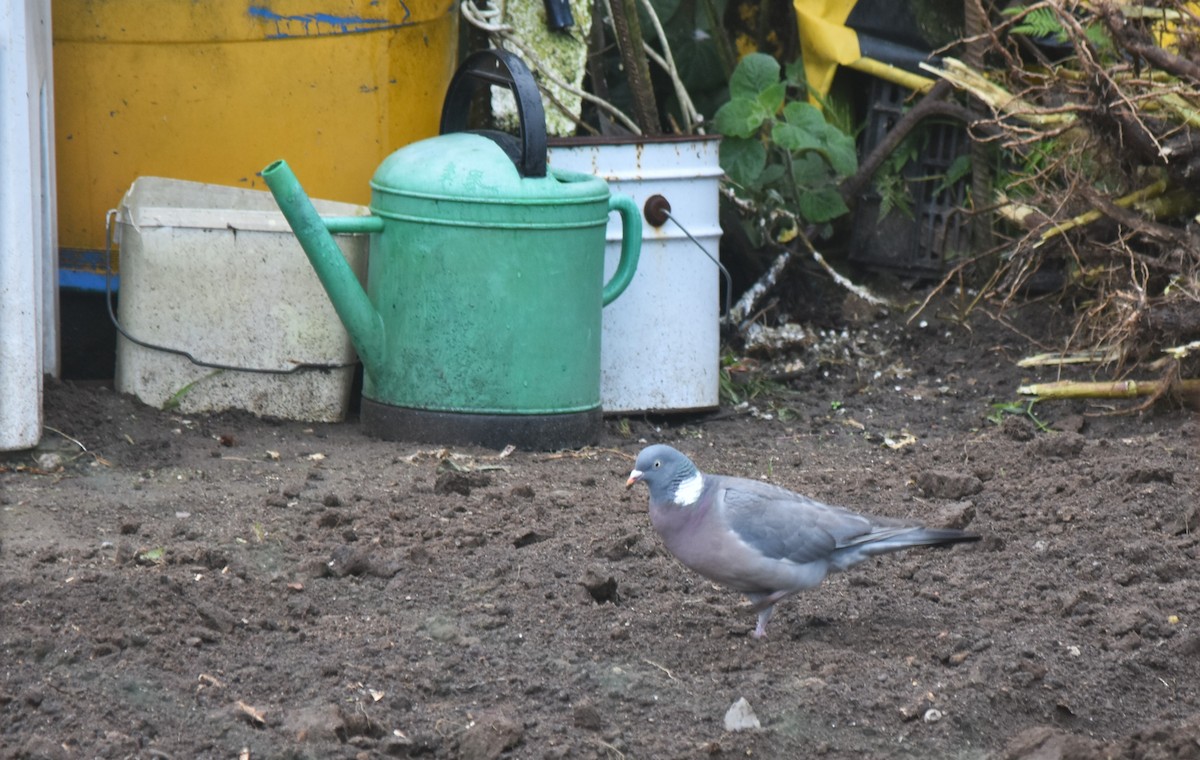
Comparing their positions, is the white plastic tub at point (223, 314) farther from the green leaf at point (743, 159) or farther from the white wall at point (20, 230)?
the green leaf at point (743, 159)

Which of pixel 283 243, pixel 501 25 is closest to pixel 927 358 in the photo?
pixel 501 25

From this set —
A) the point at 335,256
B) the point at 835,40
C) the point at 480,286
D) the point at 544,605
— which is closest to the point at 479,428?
the point at 480,286

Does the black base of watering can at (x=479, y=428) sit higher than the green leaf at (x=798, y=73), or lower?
lower

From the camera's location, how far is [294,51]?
15.9ft

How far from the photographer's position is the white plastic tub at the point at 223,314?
4.59 meters

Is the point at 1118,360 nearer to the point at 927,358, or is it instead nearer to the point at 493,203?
the point at 927,358

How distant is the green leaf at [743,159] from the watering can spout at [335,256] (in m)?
1.72

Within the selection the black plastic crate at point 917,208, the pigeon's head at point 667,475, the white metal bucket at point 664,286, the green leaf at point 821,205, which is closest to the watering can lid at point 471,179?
the white metal bucket at point 664,286

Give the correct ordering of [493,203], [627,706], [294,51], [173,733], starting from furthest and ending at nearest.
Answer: [294,51] → [493,203] → [627,706] → [173,733]

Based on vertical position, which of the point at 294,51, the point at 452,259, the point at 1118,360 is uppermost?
the point at 294,51

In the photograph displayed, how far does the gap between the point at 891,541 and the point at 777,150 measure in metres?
3.27

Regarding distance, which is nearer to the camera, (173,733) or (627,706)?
(173,733)

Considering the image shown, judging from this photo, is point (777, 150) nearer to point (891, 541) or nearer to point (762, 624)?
point (891, 541)

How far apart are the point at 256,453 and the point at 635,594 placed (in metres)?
1.50
